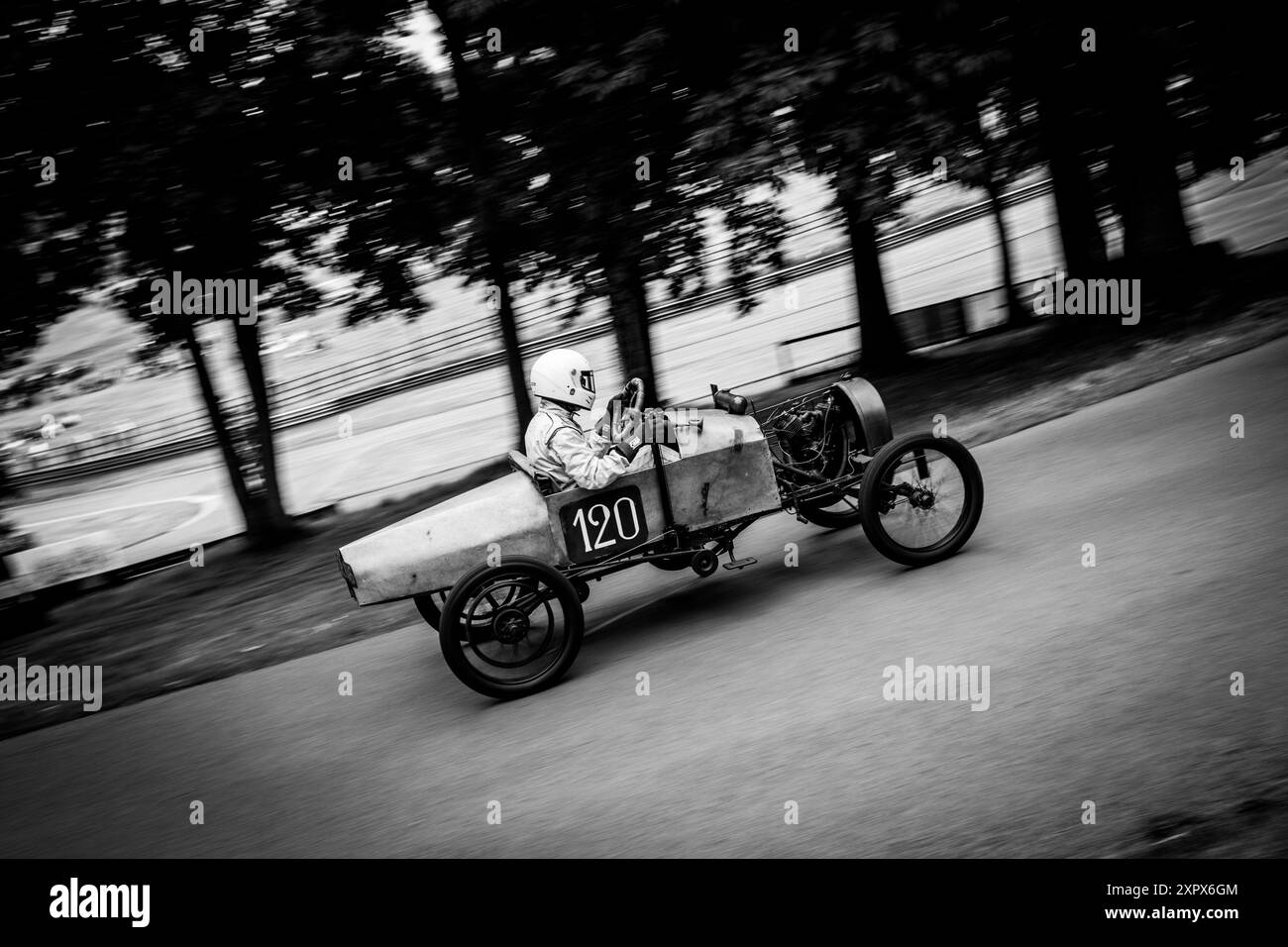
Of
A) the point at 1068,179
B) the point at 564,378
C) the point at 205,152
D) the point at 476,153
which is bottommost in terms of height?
the point at 564,378

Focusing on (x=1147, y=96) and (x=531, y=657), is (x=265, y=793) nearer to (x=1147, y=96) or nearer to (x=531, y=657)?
(x=531, y=657)

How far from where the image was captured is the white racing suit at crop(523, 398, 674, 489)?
19.4 feet

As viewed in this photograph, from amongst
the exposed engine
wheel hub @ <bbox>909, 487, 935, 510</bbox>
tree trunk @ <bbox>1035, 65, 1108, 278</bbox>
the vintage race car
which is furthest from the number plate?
tree trunk @ <bbox>1035, 65, 1108, 278</bbox>

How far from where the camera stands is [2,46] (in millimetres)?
10852

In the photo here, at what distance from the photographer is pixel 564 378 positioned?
611cm

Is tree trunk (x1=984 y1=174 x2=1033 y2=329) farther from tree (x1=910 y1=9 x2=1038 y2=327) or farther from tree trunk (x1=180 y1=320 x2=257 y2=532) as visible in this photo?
tree trunk (x1=180 y1=320 x2=257 y2=532)

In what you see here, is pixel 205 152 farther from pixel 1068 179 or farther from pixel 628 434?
pixel 1068 179

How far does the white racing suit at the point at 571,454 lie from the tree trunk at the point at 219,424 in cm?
844

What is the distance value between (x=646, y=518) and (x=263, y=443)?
879cm

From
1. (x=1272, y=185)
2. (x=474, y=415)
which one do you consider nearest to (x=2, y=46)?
(x=474, y=415)

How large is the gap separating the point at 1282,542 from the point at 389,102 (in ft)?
34.0

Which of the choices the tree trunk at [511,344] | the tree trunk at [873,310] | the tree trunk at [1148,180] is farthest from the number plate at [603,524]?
the tree trunk at [873,310]

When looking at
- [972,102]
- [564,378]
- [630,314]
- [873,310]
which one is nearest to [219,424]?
[630,314]

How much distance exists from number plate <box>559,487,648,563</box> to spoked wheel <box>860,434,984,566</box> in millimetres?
1322
